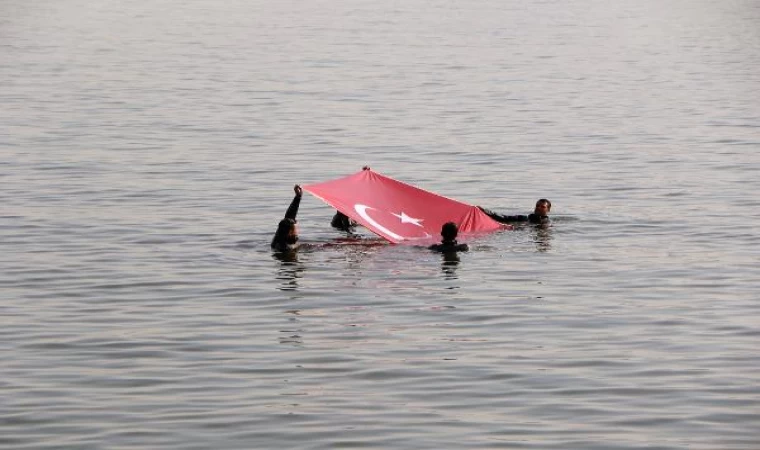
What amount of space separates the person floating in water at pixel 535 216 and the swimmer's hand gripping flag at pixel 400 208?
29 centimetres

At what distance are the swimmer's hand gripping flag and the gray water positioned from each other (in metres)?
0.60

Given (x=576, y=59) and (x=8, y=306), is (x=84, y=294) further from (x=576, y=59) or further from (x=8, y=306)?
(x=576, y=59)

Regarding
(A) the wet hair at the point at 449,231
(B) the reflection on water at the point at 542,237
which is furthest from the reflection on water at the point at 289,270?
(B) the reflection on water at the point at 542,237

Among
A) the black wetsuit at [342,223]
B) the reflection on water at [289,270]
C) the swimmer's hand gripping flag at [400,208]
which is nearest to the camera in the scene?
the reflection on water at [289,270]

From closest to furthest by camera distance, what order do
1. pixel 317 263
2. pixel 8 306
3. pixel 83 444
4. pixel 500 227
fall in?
1. pixel 83 444
2. pixel 8 306
3. pixel 317 263
4. pixel 500 227

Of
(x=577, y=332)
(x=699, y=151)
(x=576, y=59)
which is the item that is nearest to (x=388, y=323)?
(x=577, y=332)

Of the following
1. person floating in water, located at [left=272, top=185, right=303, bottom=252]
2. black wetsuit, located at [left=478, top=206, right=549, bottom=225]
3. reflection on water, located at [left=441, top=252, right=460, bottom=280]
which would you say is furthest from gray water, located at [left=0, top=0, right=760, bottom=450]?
person floating in water, located at [left=272, top=185, right=303, bottom=252]

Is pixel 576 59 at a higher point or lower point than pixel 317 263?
higher

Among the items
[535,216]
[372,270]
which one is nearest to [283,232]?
[372,270]

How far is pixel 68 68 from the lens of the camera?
6278cm

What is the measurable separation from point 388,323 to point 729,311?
4.87m

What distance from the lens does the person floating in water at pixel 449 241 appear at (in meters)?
25.5

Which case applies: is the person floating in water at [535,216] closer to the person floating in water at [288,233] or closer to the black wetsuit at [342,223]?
the black wetsuit at [342,223]

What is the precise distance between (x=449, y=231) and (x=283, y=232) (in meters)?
2.72
